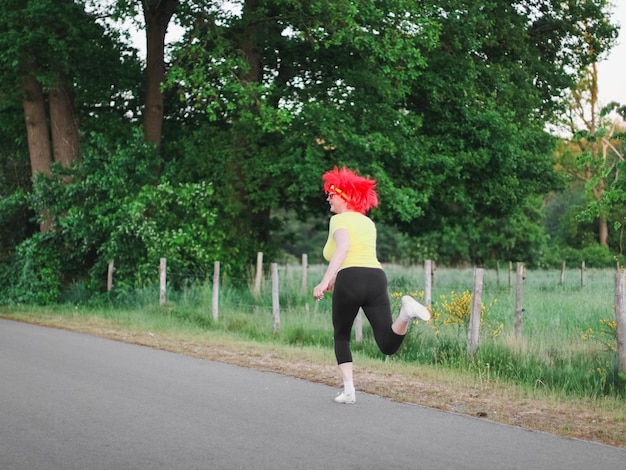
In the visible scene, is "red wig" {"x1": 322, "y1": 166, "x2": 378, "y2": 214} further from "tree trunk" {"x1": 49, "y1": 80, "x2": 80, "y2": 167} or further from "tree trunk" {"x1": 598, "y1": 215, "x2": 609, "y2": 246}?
"tree trunk" {"x1": 598, "y1": 215, "x2": 609, "y2": 246}

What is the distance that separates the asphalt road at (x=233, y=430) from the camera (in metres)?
6.40

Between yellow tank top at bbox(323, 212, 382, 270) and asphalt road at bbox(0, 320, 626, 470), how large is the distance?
1.38 m

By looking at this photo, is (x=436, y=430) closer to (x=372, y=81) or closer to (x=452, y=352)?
(x=452, y=352)

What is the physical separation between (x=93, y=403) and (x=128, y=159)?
49.4ft

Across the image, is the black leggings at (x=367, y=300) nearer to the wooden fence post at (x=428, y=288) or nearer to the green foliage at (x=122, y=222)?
the wooden fence post at (x=428, y=288)

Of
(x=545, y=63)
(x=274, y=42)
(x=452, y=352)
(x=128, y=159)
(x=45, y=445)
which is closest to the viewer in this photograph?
(x=45, y=445)

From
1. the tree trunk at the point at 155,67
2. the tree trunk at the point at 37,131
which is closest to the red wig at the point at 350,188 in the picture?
the tree trunk at the point at 155,67

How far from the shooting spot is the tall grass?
11.1 m

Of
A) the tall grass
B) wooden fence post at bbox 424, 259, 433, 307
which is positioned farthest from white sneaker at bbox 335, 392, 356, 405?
wooden fence post at bbox 424, 259, 433, 307

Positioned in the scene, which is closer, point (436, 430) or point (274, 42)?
point (436, 430)

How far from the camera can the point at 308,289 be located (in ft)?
76.5

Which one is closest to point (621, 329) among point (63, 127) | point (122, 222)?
point (122, 222)

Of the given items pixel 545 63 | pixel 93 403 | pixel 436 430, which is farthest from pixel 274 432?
pixel 545 63

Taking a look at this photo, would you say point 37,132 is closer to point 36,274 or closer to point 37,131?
point 37,131
